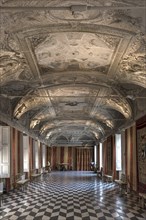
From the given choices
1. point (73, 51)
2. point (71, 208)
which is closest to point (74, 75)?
point (73, 51)

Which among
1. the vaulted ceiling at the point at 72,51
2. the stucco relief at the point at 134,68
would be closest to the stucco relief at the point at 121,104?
the vaulted ceiling at the point at 72,51

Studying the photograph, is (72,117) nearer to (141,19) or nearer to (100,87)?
(100,87)

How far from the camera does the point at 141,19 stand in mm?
7566

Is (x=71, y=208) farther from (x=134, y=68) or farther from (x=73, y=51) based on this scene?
(x=73, y=51)

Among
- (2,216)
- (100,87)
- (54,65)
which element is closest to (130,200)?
(100,87)

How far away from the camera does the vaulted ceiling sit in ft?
23.6

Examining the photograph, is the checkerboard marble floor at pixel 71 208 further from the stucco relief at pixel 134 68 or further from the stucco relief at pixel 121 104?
the stucco relief at pixel 134 68

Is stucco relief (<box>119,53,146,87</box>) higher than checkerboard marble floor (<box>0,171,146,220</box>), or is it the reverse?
stucco relief (<box>119,53,146,87</box>)

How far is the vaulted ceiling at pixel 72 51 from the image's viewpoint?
7195 mm

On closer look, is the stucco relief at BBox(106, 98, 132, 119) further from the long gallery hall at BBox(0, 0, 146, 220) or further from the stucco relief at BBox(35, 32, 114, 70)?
the stucco relief at BBox(35, 32, 114, 70)

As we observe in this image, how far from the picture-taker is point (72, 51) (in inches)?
412

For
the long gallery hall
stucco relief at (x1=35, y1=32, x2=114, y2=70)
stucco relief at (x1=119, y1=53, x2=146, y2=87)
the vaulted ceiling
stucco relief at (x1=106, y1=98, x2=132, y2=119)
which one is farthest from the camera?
stucco relief at (x1=106, y1=98, x2=132, y2=119)

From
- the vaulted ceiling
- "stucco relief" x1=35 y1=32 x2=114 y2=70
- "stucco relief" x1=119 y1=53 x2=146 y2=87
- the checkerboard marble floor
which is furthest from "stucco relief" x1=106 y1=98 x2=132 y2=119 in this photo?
"stucco relief" x1=35 y1=32 x2=114 y2=70

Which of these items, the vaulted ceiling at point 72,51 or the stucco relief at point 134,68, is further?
the stucco relief at point 134,68
